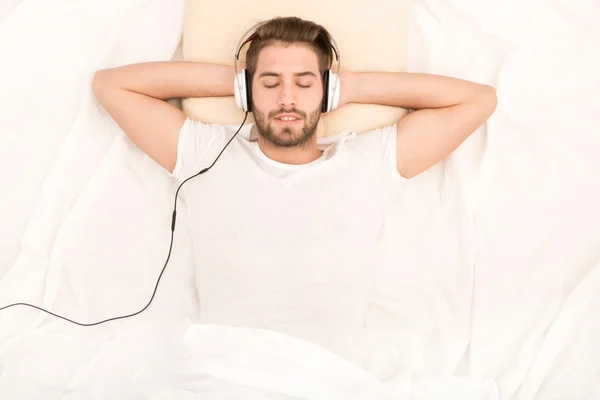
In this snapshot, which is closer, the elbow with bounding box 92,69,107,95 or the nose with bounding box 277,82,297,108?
the nose with bounding box 277,82,297,108

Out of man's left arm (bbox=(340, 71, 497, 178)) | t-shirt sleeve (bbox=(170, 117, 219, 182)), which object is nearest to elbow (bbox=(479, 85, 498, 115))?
man's left arm (bbox=(340, 71, 497, 178))

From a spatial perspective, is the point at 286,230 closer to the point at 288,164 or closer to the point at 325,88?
the point at 288,164

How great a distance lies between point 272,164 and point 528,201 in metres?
0.79

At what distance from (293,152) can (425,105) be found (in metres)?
0.43

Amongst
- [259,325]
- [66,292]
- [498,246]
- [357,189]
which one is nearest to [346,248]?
[357,189]

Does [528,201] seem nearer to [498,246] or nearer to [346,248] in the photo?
[498,246]

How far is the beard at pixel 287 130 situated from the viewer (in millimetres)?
1659

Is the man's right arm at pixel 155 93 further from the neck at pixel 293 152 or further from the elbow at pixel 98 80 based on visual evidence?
the neck at pixel 293 152

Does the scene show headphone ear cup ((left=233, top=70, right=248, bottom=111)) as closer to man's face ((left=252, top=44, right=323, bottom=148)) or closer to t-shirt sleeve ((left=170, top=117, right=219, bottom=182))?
man's face ((left=252, top=44, right=323, bottom=148))

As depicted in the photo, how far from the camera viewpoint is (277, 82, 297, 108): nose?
1.62 m

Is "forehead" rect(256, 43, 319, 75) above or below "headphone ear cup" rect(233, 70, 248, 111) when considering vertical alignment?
above

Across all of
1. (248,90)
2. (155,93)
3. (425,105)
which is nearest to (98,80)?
(155,93)

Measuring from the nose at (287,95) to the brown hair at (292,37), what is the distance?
0.40ft

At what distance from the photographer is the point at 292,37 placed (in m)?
1.69
